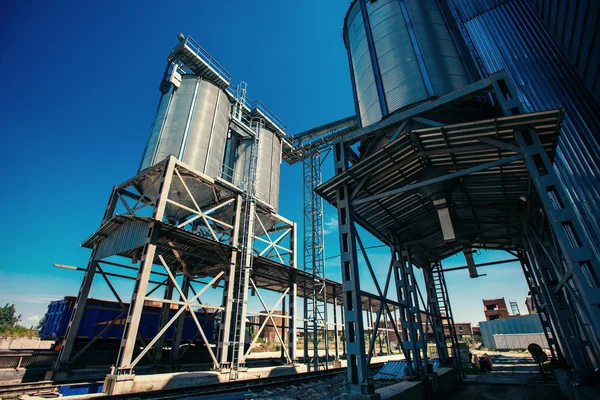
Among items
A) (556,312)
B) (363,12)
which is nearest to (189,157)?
(363,12)

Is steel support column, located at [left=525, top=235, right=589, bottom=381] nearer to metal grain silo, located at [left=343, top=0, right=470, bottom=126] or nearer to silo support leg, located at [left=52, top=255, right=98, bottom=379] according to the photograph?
metal grain silo, located at [left=343, top=0, right=470, bottom=126]

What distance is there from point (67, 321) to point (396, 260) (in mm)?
18419

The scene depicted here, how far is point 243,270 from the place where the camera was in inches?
645

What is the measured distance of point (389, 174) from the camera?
28.2ft

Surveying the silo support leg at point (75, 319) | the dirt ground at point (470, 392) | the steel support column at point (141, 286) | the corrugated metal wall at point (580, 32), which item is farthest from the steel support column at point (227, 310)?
the corrugated metal wall at point (580, 32)

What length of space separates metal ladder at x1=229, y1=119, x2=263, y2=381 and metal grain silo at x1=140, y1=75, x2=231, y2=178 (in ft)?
8.72

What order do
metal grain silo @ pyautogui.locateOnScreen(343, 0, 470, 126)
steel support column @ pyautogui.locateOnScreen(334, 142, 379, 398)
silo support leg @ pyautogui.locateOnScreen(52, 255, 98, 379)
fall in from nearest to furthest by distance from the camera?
steel support column @ pyautogui.locateOnScreen(334, 142, 379, 398) → metal grain silo @ pyautogui.locateOnScreen(343, 0, 470, 126) → silo support leg @ pyautogui.locateOnScreen(52, 255, 98, 379)

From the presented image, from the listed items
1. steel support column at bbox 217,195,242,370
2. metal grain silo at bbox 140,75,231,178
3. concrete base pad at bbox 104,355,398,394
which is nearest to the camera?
concrete base pad at bbox 104,355,398,394

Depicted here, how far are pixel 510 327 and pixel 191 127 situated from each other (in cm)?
4724

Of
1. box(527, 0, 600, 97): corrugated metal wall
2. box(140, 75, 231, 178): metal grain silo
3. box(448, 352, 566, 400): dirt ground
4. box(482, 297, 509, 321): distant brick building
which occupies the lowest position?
box(448, 352, 566, 400): dirt ground

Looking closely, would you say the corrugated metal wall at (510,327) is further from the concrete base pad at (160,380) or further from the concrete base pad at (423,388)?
the concrete base pad at (160,380)

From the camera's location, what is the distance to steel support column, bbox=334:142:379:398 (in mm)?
6195

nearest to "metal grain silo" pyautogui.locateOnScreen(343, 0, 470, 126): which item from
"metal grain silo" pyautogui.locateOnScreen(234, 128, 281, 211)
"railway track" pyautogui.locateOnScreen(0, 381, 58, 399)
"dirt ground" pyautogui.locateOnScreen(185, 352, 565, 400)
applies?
"dirt ground" pyautogui.locateOnScreen(185, 352, 565, 400)

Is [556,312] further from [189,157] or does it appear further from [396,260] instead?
[189,157]
